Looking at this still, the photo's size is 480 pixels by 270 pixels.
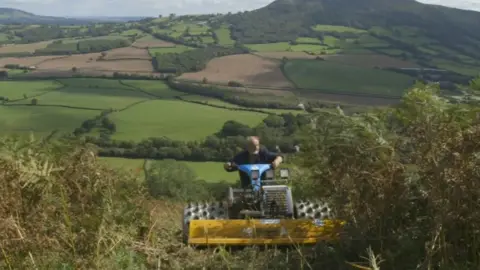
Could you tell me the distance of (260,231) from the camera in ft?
19.8

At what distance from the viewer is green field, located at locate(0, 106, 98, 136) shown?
110 ft

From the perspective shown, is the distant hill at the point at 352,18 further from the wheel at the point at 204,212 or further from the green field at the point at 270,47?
the wheel at the point at 204,212

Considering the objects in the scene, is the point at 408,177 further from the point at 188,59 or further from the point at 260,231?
the point at 188,59

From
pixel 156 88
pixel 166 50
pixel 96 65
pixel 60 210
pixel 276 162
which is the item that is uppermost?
pixel 60 210

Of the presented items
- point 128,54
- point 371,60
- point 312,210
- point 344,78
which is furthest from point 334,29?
point 312,210

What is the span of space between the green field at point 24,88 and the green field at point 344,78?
2469 centimetres

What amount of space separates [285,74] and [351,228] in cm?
5028

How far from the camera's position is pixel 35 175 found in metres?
4.70

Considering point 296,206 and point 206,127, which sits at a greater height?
point 296,206

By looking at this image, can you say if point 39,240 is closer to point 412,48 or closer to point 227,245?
point 227,245

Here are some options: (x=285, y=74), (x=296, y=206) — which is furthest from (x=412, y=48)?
(x=296, y=206)

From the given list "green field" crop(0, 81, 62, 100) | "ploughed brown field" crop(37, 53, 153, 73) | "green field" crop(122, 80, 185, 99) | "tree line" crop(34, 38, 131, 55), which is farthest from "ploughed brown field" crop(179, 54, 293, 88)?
"tree line" crop(34, 38, 131, 55)

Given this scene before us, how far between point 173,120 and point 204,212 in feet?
103

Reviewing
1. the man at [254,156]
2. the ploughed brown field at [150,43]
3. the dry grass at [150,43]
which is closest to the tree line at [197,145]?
the man at [254,156]
